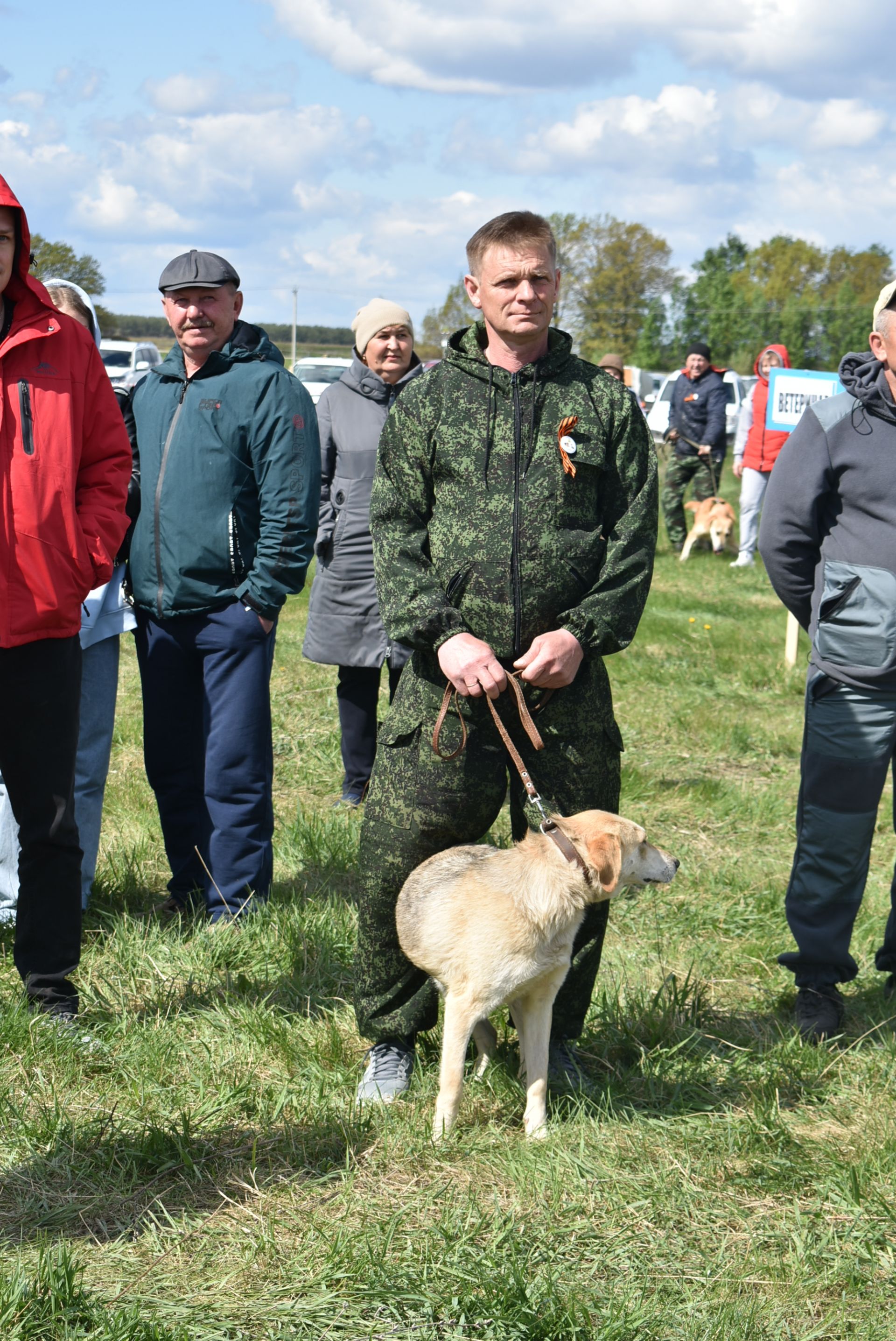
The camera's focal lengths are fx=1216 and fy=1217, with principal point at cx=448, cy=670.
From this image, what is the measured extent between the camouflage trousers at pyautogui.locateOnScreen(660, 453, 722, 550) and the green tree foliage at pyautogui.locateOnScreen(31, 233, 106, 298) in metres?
20.1

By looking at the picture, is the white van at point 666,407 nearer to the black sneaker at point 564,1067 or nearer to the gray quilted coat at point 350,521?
the gray quilted coat at point 350,521

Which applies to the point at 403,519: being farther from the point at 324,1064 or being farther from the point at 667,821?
the point at 667,821

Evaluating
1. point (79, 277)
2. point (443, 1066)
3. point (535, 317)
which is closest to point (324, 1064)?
point (443, 1066)

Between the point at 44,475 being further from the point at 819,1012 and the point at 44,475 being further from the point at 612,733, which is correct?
the point at 819,1012

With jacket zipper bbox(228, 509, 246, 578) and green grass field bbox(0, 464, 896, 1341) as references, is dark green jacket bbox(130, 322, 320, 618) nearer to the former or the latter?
jacket zipper bbox(228, 509, 246, 578)

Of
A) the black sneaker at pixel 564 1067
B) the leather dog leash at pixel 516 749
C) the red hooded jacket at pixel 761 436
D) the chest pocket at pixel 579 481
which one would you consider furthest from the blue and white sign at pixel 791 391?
the leather dog leash at pixel 516 749

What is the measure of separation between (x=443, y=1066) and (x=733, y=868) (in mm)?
2591

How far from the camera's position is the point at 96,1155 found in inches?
117

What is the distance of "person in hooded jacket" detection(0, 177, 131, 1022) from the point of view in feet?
10.8

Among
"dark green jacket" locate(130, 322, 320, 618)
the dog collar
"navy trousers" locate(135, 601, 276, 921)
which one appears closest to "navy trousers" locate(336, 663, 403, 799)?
"navy trousers" locate(135, 601, 276, 921)

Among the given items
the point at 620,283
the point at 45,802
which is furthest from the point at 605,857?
the point at 620,283

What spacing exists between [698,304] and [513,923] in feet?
226

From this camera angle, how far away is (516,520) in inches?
120

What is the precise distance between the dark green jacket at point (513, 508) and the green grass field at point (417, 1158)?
127cm
